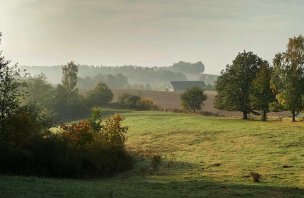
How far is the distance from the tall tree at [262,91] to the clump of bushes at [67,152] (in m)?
36.8

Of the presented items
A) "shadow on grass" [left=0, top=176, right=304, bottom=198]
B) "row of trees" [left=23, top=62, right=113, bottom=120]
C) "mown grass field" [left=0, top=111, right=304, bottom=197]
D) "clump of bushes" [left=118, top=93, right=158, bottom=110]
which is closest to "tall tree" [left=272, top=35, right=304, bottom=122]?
"mown grass field" [left=0, top=111, right=304, bottom=197]

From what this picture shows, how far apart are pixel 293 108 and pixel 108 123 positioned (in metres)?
36.5

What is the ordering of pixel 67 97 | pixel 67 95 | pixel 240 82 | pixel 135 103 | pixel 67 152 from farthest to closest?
pixel 67 95
pixel 67 97
pixel 135 103
pixel 240 82
pixel 67 152

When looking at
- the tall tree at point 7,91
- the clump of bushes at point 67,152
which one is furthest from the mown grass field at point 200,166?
the tall tree at point 7,91

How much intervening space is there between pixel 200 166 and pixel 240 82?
44593 millimetres

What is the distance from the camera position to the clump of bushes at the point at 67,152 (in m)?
36.8

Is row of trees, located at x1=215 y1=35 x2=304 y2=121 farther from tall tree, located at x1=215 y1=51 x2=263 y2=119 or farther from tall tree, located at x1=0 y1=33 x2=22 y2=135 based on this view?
tall tree, located at x1=0 y1=33 x2=22 y2=135

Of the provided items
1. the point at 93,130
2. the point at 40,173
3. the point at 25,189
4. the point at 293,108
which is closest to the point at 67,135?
the point at 93,130

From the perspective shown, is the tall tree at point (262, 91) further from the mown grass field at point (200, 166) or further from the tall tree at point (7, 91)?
the tall tree at point (7, 91)

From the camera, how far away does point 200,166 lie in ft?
142

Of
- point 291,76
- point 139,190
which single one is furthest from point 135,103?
point 139,190

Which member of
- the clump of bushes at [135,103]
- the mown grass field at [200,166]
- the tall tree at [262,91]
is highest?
the tall tree at [262,91]

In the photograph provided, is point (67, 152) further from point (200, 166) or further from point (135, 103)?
point (135, 103)

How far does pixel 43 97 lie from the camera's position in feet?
435
